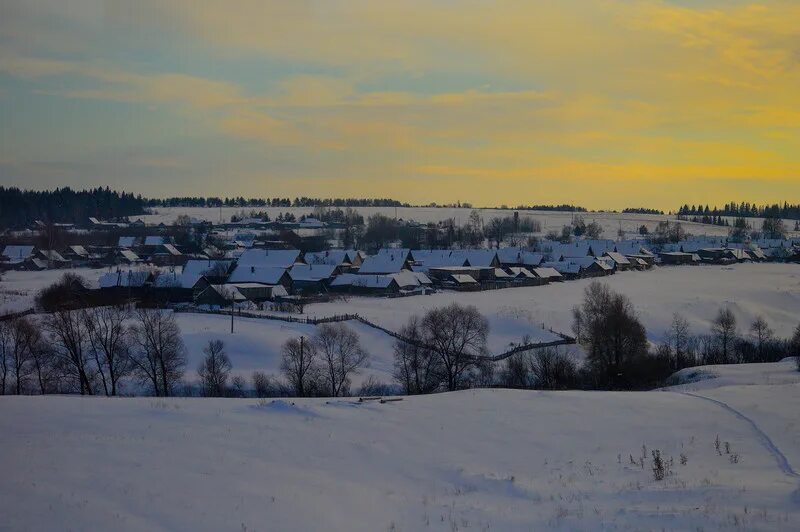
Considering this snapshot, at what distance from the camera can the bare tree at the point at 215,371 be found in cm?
2755

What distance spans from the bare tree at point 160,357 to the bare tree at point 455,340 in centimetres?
1098

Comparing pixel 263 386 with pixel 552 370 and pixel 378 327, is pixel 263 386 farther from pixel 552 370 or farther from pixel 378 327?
pixel 378 327

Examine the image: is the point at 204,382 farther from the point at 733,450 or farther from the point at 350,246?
the point at 350,246

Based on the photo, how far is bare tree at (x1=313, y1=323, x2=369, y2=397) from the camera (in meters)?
28.5

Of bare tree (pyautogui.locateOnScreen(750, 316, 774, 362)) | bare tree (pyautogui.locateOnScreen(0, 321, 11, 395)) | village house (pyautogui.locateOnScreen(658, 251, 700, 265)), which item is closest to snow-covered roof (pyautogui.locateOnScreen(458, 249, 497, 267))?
Result: bare tree (pyautogui.locateOnScreen(750, 316, 774, 362))

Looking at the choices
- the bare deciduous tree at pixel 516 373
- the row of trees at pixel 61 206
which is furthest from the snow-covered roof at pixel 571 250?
the row of trees at pixel 61 206

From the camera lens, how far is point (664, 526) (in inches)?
356

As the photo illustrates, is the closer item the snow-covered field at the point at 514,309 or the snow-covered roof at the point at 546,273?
the snow-covered field at the point at 514,309

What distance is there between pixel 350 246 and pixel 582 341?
8174 cm

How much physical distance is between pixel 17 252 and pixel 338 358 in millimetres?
68784

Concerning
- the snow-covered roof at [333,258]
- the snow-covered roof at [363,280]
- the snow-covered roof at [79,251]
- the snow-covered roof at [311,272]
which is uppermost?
the snow-covered roof at [79,251]

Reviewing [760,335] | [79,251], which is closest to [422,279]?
[760,335]

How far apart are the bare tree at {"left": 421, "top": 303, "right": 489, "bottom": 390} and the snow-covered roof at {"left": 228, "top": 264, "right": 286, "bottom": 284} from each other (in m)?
26.6

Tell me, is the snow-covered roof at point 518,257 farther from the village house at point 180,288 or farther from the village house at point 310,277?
the village house at point 180,288
